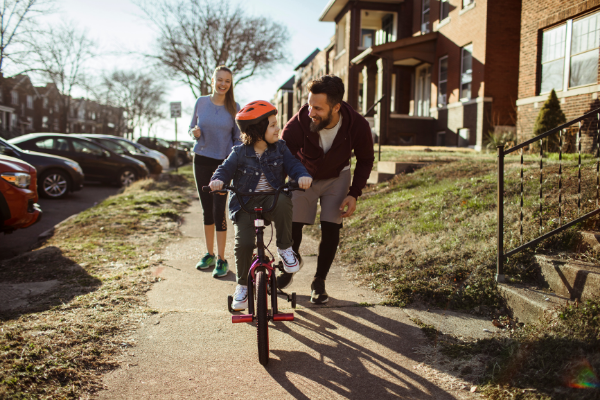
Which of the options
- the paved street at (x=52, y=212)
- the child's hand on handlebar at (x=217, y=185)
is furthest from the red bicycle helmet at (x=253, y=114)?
the paved street at (x=52, y=212)

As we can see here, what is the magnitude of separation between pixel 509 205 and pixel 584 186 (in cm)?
83

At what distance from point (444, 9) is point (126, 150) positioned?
1415 cm

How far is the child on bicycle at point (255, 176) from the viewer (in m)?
3.37

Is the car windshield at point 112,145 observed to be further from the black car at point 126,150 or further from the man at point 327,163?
the man at point 327,163

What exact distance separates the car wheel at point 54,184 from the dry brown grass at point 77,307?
432 centimetres

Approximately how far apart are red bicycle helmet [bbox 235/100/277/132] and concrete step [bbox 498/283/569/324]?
7.74 ft

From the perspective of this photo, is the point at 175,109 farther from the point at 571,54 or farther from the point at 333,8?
the point at 571,54

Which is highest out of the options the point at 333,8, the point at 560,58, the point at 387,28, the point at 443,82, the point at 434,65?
the point at 333,8

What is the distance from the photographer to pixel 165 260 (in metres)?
5.57

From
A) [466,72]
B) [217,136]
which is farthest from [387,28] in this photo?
[217,136]

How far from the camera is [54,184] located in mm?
11234

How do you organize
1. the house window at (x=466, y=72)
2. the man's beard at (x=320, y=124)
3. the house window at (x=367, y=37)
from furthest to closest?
the house window at (x=367, y=37), the house window at (x=466, y=72), the man's beard at (x=320, y=124)

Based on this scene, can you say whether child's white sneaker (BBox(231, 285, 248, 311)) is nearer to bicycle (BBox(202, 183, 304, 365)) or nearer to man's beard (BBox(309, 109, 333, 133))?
bicycle (BBox(202, 183, 304, 365))

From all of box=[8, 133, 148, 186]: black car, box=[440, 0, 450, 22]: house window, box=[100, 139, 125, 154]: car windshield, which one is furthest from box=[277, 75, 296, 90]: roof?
box=[8, 133, 148, 186]: black car
